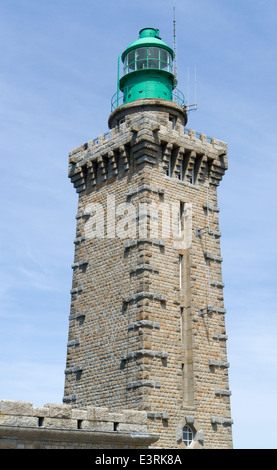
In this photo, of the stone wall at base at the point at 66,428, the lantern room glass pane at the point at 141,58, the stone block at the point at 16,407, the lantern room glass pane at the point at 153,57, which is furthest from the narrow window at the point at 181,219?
the stone block at the point at 16,407

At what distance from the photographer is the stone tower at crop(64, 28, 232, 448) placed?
923 inches

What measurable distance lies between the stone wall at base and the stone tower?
11.1 ft

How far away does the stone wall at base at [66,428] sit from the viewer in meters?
16.6

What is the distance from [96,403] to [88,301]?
453 cm

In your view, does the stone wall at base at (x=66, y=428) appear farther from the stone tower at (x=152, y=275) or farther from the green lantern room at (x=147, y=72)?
the green lantern room at (x=147, y=72)

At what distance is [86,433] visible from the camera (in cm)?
1770

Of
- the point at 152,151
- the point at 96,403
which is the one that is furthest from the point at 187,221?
the point at 96,403

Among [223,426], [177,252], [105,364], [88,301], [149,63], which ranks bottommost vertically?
[223,426]

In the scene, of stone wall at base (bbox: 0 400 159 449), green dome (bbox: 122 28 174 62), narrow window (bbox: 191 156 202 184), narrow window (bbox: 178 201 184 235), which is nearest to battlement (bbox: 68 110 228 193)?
narrow window (bbox: 191 156 202 184)

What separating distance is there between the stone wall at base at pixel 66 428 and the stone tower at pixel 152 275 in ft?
11.1

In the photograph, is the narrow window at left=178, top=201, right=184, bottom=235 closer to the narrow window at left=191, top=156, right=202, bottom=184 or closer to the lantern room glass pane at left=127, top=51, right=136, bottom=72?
the narrow window at left=191, top=156, right=202, bottom=184

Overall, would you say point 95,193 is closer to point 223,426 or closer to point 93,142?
point 93,142

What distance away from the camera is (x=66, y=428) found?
1733cm

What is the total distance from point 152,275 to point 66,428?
8419 millimetres
